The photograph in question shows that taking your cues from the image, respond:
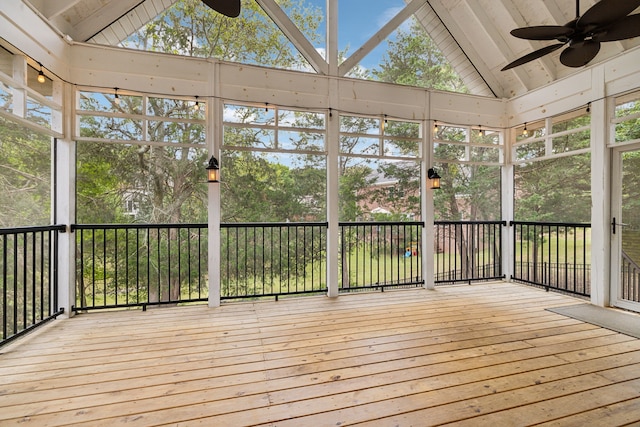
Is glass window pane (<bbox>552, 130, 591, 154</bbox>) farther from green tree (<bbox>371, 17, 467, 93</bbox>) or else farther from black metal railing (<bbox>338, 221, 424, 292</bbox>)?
black metal railing (<bbox>338, 221, 424, 292</bbox>)

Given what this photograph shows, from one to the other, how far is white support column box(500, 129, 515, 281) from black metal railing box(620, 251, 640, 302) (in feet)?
5.10

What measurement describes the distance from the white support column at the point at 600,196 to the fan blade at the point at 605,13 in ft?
6.70

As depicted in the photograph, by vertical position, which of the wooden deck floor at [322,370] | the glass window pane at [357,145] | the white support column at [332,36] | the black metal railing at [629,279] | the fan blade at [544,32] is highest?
the white support column at [332,36]

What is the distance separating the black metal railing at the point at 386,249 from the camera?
16.3 ft

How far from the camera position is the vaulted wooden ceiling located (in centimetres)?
370

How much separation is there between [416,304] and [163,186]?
475cm

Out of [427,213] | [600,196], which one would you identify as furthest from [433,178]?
[600,196]

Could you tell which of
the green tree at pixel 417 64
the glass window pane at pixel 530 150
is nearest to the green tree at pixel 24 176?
the green tree at pixel 417 64

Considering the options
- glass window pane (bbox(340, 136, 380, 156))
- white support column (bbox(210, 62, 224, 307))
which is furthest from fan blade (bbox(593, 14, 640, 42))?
white support column (bbox(210, 62, 224, 307))

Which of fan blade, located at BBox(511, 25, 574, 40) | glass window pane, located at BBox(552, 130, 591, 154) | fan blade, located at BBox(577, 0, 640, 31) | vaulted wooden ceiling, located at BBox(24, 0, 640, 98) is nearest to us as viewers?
fan blade, located at BBox(577, 0, 640, 31)

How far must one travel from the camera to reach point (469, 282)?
5.22 metres

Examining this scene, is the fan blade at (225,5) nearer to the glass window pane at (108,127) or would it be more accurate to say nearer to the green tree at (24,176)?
the green tree at (24,176)

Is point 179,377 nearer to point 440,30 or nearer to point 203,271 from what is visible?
point 203,271

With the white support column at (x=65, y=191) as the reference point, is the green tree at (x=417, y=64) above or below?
above
